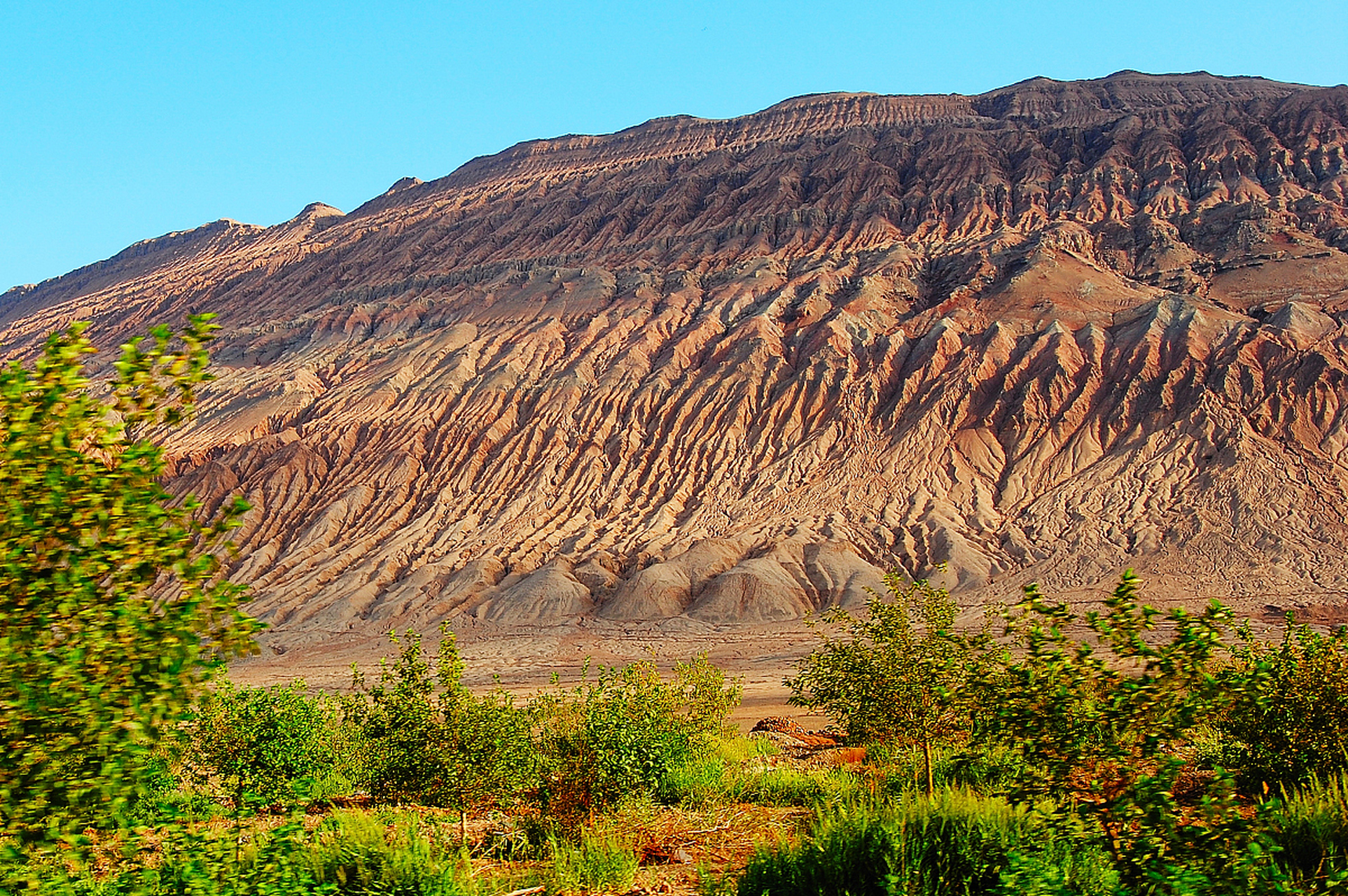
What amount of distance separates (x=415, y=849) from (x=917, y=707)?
7049 mm

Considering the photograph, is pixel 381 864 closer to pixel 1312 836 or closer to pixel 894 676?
pixel 1312 836

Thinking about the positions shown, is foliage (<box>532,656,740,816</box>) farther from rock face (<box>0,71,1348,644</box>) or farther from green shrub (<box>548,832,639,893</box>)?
rock face (<box>0,71,1348,644</box>)

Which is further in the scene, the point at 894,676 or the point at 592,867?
the point at 894,676

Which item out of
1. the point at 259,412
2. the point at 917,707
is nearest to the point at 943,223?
the point at 259,412

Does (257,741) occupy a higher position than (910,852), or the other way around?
(910,852)

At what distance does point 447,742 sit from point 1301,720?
8896 mm

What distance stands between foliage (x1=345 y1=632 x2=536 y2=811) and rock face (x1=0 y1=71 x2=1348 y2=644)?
1547 inches

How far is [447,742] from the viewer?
10.7 meters

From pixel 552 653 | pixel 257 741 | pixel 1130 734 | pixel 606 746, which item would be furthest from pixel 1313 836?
pixel 552 653

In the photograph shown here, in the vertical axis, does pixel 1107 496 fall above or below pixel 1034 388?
below

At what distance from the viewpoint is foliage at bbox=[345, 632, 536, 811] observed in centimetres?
1063

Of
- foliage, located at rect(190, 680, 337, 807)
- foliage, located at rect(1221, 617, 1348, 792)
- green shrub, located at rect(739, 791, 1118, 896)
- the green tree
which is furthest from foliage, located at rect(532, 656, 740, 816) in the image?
foliage, located at rect(1221, 617, 1348, 792)

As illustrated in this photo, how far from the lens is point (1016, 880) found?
19.4 feet

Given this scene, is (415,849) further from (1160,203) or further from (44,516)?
(1160,203)
